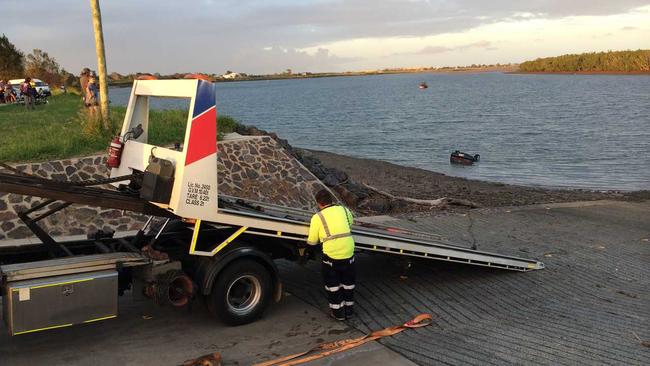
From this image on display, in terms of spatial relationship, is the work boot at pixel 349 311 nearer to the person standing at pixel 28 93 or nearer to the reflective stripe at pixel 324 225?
the reflective stripe at pixel 324 225

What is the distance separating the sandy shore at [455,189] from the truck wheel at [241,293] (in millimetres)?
9639

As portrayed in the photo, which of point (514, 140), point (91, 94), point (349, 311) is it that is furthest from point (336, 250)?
point (514, 140)

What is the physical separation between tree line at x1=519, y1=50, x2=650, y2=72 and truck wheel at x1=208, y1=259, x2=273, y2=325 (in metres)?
172

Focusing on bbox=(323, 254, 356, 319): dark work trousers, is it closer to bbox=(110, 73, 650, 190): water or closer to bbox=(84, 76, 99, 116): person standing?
bbox=(84, 76, 99, 116): person standing

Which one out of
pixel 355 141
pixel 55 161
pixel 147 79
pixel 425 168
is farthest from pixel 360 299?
pixel 355 141

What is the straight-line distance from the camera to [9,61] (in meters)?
59.3

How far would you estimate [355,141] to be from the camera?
43.1m

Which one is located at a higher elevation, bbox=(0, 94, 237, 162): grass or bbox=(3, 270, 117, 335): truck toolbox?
bbox=(0, 94, 237, 162): grass

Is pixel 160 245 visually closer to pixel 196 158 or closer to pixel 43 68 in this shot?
pixel 196 158

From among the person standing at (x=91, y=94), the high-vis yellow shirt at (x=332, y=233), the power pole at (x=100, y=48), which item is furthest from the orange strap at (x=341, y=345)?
the person standing at (x=91, y=94)

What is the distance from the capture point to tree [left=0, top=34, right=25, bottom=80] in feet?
191

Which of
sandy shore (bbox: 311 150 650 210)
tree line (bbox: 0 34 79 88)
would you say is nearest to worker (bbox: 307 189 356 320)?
sandy shore (bbox: 311 150 650 210)

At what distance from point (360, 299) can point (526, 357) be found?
2.31 meters

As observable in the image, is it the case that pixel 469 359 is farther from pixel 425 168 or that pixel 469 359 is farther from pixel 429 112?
pixel 429 112
